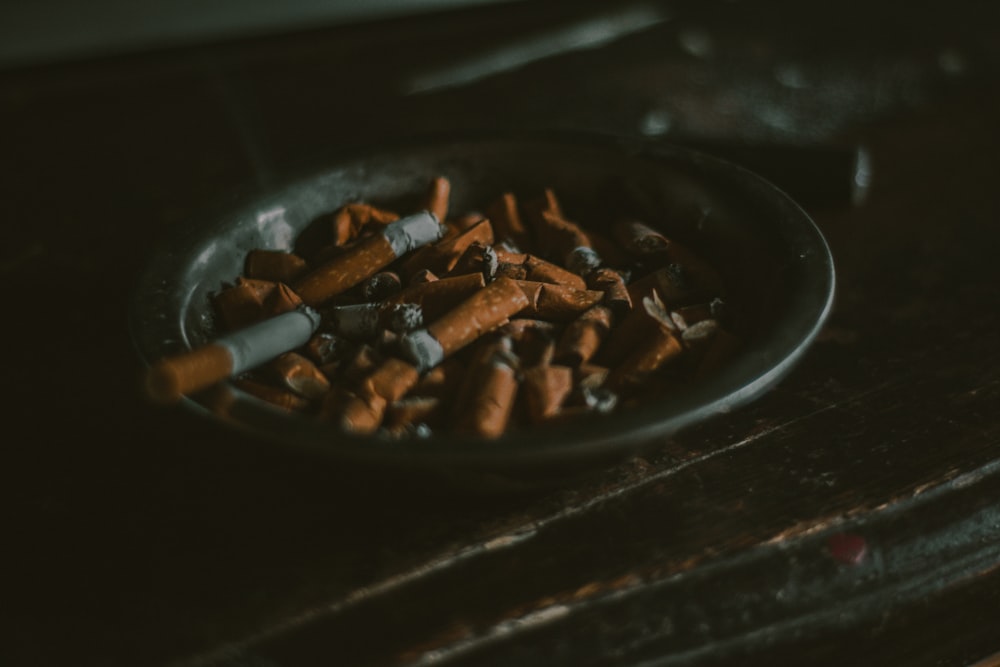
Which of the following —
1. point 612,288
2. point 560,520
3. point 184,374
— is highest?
point 184,374

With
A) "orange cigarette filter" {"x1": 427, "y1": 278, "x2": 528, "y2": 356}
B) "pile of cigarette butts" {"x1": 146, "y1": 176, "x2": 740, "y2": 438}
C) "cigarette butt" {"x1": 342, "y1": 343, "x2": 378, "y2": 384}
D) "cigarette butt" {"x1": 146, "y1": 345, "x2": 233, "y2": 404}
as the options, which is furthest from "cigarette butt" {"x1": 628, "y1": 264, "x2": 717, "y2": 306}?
"cigarette butt" {"x1": 146, "y1": 345, "x2": 233, "y2": 404}

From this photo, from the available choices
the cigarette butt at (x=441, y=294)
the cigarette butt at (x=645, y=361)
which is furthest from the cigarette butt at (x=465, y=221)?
the cigarette butt at (x=645, y=361)

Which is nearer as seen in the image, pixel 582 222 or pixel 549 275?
pixel 549 275

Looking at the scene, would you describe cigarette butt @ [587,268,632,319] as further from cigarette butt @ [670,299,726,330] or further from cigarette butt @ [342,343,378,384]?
cigarette butt @ [342,343,378,384]

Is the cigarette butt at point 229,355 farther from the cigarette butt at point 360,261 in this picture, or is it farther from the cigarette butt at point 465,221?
the cigarette butt at point 465,221

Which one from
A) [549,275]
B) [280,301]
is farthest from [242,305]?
[549,275]

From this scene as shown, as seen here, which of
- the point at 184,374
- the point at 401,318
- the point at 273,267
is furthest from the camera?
the point at 273,267

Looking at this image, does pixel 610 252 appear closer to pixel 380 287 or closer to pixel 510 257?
pixel 510 257
